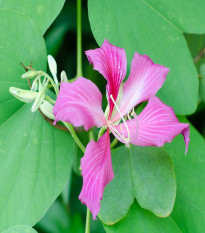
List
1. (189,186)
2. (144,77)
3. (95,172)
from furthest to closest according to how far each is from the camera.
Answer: (189,186) → (144,77) → (95,172)

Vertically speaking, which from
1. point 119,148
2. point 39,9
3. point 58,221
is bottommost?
point 58,221

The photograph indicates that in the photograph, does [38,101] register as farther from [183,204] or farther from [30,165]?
[183,204]

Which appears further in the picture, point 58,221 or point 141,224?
point 58,221

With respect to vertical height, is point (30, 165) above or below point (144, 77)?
below

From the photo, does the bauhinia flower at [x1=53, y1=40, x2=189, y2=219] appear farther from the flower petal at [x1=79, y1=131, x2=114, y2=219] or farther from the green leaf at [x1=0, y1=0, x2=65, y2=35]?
the green leaf at [x1=0, y1=0, x2=65, y2=35]

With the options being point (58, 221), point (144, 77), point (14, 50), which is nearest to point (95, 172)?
point (144, 77)

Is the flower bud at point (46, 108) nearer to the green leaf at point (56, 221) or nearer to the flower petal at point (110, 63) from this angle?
the flower petal at point (110, 63)
